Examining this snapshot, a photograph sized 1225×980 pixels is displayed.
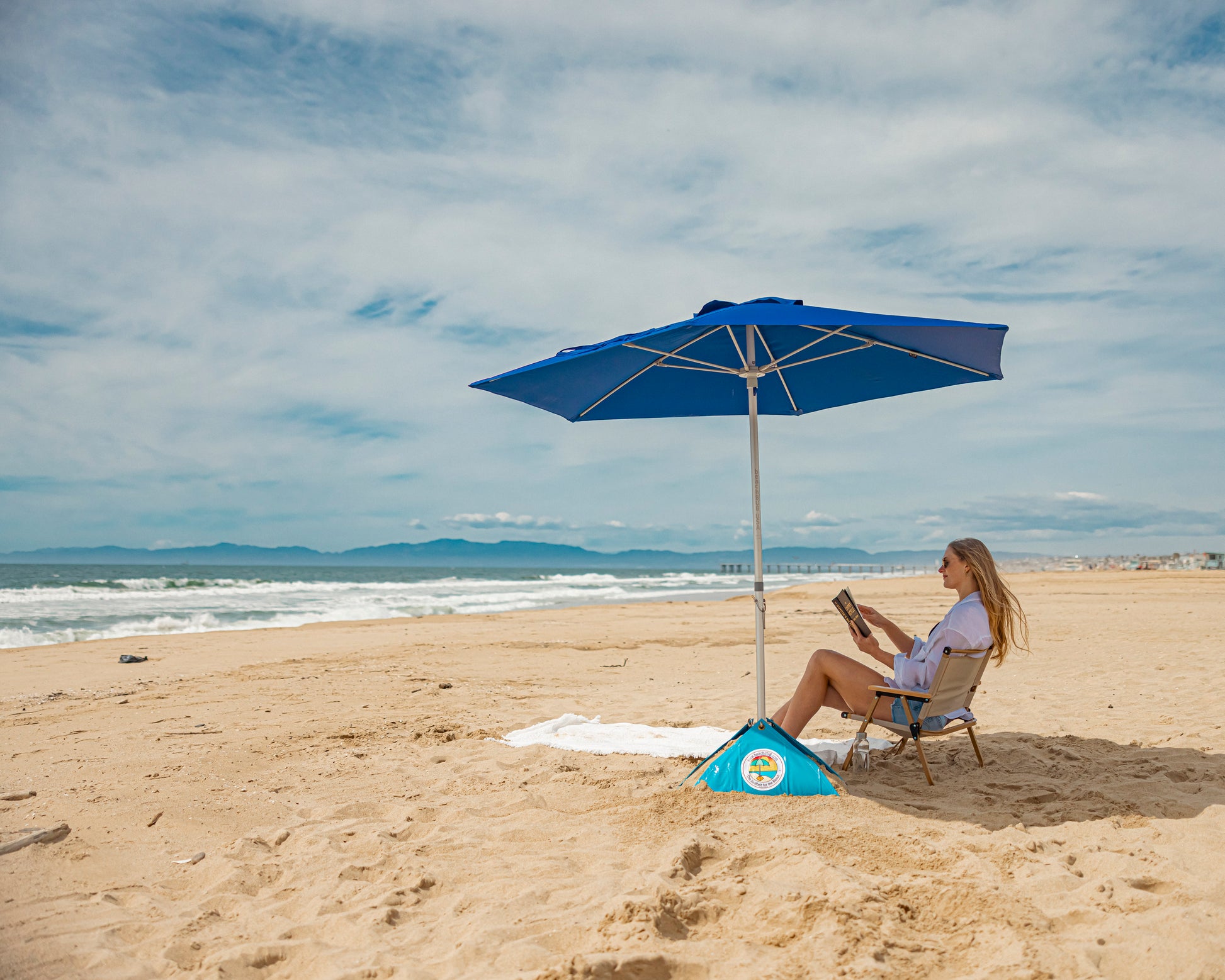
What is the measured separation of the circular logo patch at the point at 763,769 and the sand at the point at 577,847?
0.13 metres

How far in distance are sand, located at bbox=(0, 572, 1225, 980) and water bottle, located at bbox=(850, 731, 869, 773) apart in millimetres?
165

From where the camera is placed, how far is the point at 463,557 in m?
152

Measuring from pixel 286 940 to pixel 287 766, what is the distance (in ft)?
7.90

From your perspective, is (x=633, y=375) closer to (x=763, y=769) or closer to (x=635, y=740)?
(x=763, y=769)

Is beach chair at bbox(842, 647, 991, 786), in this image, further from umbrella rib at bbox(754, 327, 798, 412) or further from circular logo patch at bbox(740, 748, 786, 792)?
umbrella rib at bbox(754, 327, 798, 412)

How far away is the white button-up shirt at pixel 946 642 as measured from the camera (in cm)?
405

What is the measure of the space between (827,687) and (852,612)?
0.50 m

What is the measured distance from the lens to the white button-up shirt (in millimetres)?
4055

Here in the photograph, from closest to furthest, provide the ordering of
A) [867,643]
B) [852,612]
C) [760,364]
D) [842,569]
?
[852,612] < [867,643] < [760,364] < [842,569]

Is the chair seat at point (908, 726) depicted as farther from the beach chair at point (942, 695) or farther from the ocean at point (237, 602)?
the ocean at point (237, 602)

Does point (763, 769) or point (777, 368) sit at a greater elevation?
point (777, 368)

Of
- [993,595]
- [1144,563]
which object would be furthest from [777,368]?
[1144,563]

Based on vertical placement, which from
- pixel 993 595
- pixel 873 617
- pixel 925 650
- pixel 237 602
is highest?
pixel 993 595

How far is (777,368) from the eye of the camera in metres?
4.40
